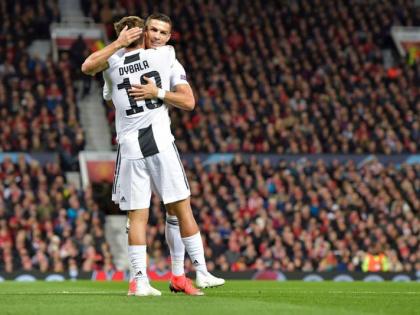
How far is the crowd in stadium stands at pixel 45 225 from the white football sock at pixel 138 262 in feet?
38.2

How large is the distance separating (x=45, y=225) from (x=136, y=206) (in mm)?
12864

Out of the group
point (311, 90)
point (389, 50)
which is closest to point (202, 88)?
point (311, 90)

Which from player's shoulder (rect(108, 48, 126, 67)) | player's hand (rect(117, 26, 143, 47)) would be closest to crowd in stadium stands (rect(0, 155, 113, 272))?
player's shoulder (rect(108, 48, 126, 67))

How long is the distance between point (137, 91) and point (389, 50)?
2672 cm

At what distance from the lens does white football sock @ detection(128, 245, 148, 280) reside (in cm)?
1048

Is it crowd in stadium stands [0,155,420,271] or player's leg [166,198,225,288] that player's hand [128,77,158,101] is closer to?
player's leg [166,198,225,288]

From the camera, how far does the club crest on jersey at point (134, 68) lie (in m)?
10.6

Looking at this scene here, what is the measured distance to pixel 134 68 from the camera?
34.9 feet

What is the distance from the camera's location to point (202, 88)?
30375mm

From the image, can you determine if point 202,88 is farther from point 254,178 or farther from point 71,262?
point 71,262

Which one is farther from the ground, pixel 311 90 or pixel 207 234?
pixel 311 90

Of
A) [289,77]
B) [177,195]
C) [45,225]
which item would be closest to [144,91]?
[177,195]

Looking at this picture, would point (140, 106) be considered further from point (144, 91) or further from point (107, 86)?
point (107, 86)

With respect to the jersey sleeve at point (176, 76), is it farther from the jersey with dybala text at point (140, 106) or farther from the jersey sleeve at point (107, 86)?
the jersey sleeve at point (107, 86)
